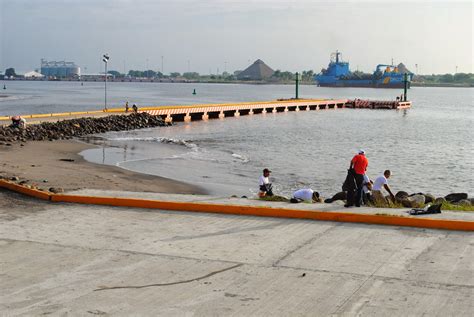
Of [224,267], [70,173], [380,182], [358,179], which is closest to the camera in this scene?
[224,267]

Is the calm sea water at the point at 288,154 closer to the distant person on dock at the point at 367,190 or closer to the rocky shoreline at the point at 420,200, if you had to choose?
the rocky shoreline at the point at 420,200

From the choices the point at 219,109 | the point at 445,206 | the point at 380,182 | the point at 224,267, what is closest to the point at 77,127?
the point at 219,109

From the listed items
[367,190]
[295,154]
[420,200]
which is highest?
[367,190]

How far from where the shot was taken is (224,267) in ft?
28.8

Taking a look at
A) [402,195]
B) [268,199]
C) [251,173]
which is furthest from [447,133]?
[268,199]

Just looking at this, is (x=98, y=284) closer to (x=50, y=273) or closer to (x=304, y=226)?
(x=50, y=273)

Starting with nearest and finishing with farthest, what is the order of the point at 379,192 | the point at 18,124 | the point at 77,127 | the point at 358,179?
the point at 358,179
the point at 379,192
the point at 18,124
the point at 77,127

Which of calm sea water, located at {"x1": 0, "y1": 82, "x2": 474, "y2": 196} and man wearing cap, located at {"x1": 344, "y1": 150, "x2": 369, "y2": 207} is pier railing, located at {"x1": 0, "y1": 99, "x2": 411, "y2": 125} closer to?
calm sea water, located at {"x1": 0, "y1": 82, "x2": 474, "y2": 196}

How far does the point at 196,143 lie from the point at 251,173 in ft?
42.8

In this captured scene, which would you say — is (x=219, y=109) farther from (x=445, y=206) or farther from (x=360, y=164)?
(x=360, y=164)

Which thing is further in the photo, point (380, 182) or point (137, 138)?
point (137, 138)

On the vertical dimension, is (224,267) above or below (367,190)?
below

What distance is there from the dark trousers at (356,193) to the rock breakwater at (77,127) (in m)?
22.4

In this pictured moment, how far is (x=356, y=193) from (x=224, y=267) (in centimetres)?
461
